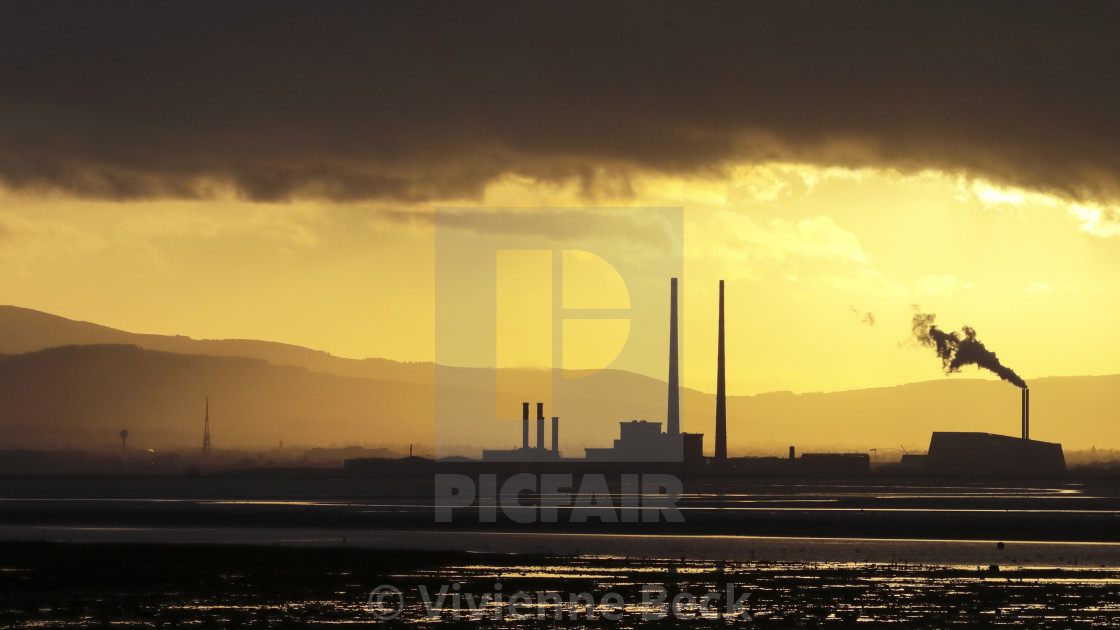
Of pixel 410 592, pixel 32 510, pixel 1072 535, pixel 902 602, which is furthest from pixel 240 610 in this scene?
pixel 32 510

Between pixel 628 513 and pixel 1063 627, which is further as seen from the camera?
pixel 628 513

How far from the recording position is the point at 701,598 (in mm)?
42125

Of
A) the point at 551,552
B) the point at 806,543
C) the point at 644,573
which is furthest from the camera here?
the point at 806,543

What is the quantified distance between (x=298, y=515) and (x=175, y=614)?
2211 inches

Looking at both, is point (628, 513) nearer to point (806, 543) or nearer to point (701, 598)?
point (806, 543)

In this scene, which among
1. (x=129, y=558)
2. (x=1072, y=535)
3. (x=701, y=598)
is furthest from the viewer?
(x=1072, y=535)

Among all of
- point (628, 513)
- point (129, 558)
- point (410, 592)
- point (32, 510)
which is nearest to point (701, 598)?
point (410, 592)

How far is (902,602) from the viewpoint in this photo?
4094 centimetres

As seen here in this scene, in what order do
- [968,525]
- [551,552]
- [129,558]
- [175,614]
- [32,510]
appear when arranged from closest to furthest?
[175,614]
[129,558]
[551,552]
[968,525]
[32,510]

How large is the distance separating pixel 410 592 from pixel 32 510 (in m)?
75.0

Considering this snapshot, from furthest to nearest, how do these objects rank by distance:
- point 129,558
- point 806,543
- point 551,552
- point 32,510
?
point 32,510 < point 806,543 < point 551,552 < point 129,558

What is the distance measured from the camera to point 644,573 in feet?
162

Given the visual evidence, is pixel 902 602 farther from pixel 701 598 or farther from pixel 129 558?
pixel 129 558

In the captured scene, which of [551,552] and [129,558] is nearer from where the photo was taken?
[129,558]
